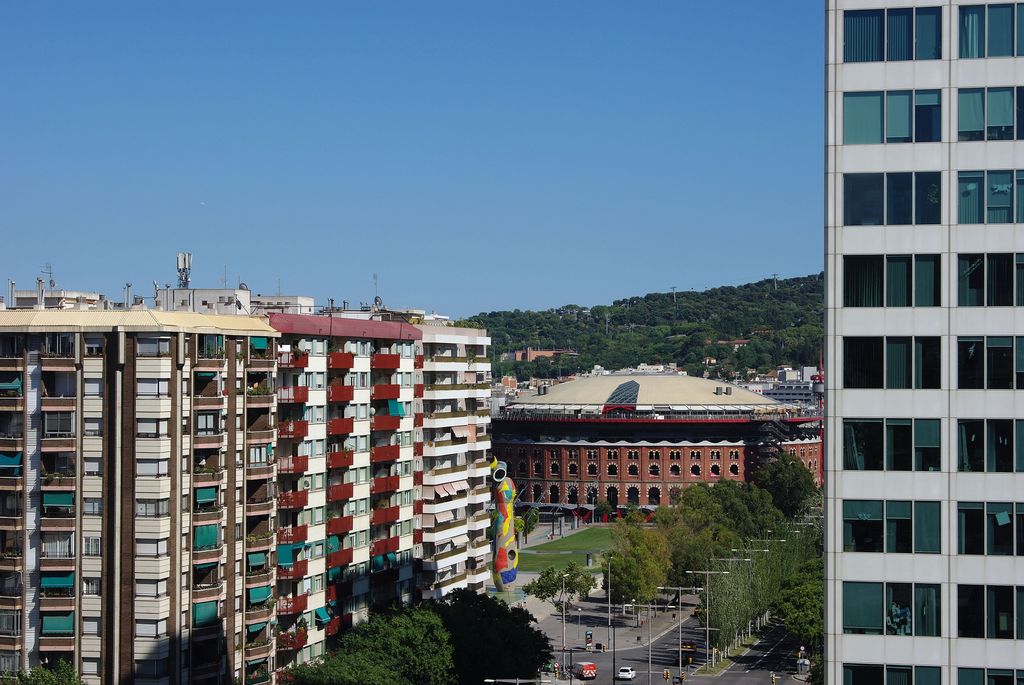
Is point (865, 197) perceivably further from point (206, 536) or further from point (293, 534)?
point (293, 534)

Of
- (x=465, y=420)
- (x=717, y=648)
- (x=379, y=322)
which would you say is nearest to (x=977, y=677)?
(x=379, y=322)

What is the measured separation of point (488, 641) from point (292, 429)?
20.7 metres

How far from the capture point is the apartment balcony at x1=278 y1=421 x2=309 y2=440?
109875mm

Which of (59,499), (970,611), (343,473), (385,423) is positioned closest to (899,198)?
(970,611)

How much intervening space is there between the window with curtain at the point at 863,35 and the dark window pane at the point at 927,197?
367cm

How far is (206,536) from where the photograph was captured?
9494 cm

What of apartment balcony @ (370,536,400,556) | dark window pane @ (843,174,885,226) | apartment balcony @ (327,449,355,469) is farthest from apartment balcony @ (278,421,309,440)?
dark window pane @ (843,174,885,226)

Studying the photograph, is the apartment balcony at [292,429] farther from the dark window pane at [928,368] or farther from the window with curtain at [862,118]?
the dark window pane at [928,368]

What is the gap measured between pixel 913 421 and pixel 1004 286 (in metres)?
4.59

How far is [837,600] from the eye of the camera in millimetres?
43188

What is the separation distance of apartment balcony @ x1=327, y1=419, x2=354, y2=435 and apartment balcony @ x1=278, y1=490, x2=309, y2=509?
6.95 metres

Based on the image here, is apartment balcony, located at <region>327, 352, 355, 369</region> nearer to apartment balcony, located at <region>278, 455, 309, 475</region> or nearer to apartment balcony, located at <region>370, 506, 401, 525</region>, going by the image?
apartment balcony, located at <region>278, 455, 309, 475</region>

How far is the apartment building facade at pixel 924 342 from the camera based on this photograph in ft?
140

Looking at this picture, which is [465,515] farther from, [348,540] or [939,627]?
[939,627]
